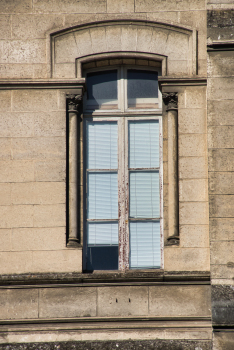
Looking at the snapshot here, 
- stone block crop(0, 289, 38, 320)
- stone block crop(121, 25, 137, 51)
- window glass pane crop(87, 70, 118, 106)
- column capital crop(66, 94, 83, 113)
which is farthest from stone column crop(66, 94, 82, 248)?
stone block crop(121, 25, 137, 51)

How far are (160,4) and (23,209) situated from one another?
350 centimetres

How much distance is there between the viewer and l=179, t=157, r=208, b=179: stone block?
8250 millimetres

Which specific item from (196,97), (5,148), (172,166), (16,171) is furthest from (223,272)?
(5,148)

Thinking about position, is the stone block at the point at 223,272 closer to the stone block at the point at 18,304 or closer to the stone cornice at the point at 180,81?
the stone block at the point at 18,304

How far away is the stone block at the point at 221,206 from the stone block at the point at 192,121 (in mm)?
1134

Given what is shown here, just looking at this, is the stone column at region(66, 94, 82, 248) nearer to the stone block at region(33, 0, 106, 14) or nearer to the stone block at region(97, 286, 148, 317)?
the stone block at region(97, 286, 148, 317)

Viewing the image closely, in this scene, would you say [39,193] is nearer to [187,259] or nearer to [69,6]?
[187,259]

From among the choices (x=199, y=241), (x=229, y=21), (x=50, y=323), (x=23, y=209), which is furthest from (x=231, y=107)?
(x=50, y=323)

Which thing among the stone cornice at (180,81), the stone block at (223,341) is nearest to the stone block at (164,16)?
the stone cornice at (180,81)

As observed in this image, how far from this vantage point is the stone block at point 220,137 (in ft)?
25.5

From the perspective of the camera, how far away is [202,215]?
8164 mm

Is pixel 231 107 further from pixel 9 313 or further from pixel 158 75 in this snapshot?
pixel 9 313

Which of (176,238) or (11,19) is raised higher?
(11,19)

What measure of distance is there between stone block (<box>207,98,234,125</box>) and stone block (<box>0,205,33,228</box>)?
2719mm
